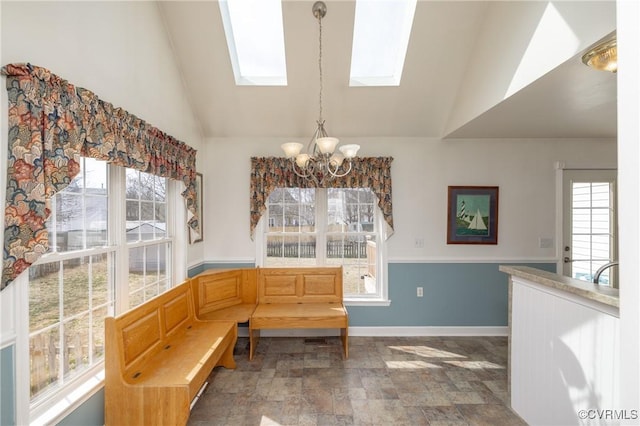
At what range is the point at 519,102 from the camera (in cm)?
245

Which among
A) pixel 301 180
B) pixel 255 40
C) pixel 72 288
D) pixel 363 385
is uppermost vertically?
pixel 255 40

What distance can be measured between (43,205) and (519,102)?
10.6 ft

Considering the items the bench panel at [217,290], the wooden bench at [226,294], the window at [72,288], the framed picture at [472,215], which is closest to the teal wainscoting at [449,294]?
the framed picture at [472,215]

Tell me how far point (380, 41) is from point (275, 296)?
118 inches

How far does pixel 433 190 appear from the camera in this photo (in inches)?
147

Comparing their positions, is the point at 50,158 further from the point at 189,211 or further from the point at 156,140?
the point at 189,211

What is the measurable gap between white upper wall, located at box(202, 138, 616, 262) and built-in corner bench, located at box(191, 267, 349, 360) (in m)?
0.37

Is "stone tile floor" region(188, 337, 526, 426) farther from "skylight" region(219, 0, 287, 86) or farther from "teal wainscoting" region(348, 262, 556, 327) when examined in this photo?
"skylight" region(219, 0, 287, 86)

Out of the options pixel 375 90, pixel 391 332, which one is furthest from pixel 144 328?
pixel 375 90

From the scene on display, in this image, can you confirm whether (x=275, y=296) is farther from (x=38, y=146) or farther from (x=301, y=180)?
(x=38, y=146)

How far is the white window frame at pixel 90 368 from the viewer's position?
4.56 feet

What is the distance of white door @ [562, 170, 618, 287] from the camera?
143 inches

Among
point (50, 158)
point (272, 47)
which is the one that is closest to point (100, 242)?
point (50, 158)

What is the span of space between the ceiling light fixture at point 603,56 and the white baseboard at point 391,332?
9.84 ft
